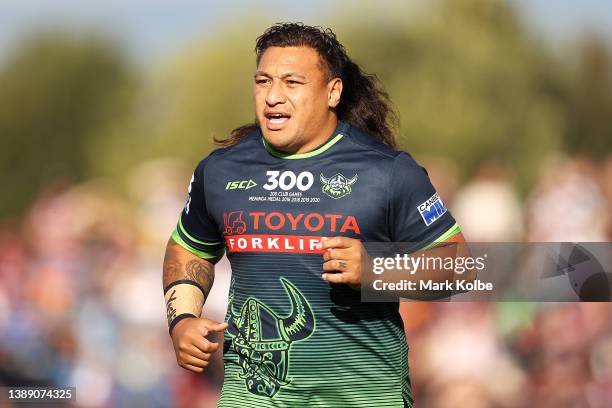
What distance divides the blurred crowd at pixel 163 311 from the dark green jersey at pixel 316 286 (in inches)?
136

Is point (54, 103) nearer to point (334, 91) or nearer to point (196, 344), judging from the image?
point (334, 91)

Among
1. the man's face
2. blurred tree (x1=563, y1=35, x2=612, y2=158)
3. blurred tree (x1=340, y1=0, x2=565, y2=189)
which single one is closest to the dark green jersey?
the man's face

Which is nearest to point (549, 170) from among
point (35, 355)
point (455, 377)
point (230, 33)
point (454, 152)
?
point (454, 152)

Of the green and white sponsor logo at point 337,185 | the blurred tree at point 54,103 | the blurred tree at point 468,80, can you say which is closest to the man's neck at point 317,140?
the green and white sponsor logo at point 337,185

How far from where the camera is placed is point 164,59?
934 centimetres

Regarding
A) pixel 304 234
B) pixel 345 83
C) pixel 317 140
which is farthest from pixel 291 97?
pixel 304 234

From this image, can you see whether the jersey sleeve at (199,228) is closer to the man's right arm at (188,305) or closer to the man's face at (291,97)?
the man's right arm at (188,305)

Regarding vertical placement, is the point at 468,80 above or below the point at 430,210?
above

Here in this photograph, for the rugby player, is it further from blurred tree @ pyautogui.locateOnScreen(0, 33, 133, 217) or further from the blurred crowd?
blurred tree @ pyautogui.locateOnScreen(0, 33, 133, 217)

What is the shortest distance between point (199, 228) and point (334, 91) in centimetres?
80

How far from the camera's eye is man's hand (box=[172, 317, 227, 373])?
3.91m

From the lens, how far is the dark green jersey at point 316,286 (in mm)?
4012

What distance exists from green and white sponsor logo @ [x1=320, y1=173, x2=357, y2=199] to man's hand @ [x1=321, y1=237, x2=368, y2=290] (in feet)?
1.07

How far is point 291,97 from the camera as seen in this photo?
13.5 ft
